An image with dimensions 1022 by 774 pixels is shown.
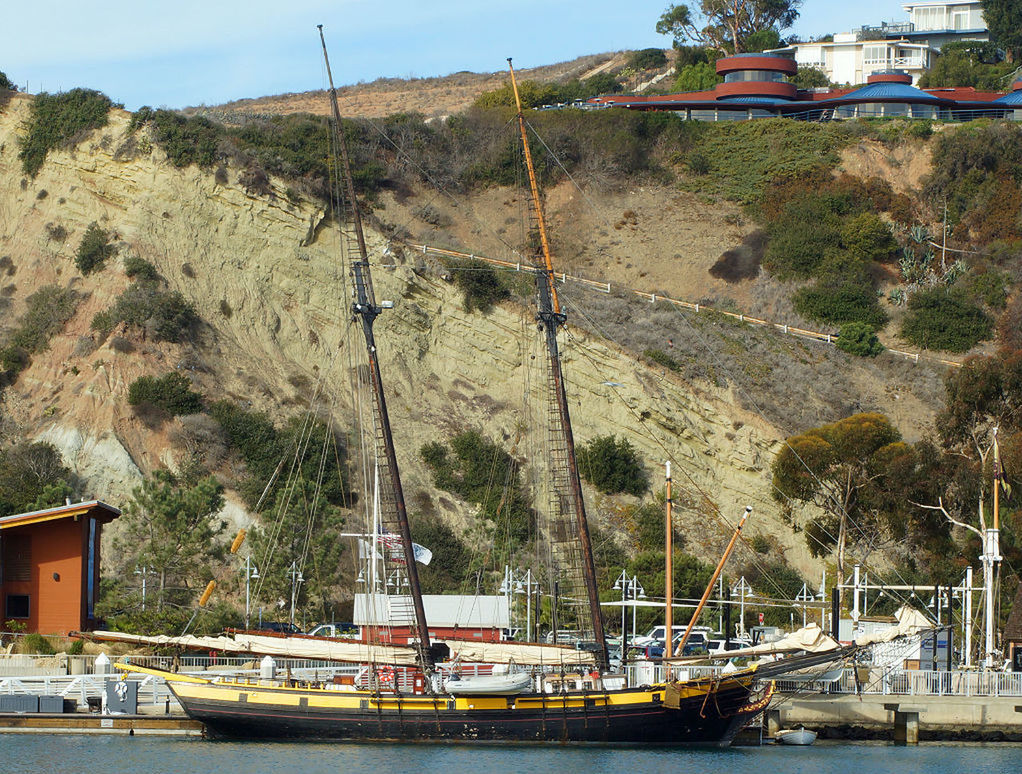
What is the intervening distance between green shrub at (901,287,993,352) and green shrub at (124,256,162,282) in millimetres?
41897

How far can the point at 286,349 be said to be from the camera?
78.8 metres

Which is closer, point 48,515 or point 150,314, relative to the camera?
point 48,515

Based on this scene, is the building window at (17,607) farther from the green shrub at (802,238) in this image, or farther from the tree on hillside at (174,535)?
the green shrub at (802,238)

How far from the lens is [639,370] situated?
78.2m

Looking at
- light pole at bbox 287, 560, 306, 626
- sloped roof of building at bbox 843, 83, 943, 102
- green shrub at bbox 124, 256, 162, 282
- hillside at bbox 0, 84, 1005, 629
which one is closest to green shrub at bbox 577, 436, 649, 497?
hillside at bbox 0, 84, 1005, 629

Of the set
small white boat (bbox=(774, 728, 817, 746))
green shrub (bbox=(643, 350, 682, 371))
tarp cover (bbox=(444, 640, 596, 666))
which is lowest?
small white boat (bbox=(774, 728, 817, 746))

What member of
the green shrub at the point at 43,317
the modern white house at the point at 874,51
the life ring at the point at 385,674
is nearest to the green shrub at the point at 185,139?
the green shrub at the point at 43,317

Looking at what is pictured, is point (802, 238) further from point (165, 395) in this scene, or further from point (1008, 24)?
point (165, 395)

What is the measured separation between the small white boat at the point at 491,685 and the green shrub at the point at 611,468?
108 ft

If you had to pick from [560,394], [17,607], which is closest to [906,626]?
[560,394]

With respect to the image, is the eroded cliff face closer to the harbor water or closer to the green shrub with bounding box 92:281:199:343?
the green shrub with bounding box 92:281:199:343

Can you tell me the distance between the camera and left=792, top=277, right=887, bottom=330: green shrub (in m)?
90.1

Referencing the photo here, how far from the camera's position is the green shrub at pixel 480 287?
82.2 metres

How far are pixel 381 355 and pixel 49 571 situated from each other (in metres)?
29.4
